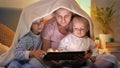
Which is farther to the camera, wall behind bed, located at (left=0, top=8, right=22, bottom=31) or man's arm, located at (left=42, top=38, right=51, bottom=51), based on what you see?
wall behind bed, located at (left=0, top=8, right=22, bottom=31)

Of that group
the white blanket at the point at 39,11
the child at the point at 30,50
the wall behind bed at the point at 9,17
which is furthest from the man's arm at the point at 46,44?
the wall behind bed at the point at 9,17

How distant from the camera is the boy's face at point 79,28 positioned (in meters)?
1.39

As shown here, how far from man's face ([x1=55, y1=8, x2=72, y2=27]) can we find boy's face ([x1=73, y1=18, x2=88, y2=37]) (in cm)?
4

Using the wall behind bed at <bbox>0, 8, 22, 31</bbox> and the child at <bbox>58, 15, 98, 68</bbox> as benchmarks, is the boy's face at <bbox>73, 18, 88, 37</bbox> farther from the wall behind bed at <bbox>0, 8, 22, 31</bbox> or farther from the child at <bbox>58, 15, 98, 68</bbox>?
the wall behind bed at <bbox>0, 8, 22, 31</bbox>

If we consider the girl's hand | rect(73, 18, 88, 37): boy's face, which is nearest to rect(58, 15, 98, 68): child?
rect(73, 18, 88, 37): boy's face

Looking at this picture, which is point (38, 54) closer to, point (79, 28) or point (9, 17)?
point (79, 28)

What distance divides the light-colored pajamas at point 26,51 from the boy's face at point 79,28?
22 cm

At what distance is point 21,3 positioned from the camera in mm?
2699

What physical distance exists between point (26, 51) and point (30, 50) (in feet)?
0.15

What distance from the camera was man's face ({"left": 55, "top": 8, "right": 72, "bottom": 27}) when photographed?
1.38 meters

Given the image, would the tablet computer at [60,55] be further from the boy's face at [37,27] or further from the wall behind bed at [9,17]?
the wall behind bed at [9,17]

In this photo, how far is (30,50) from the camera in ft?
4.45

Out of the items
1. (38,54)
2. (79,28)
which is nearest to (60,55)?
(38,54)

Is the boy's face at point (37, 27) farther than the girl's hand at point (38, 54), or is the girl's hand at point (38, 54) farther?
the boy's face at point (37, 27)
